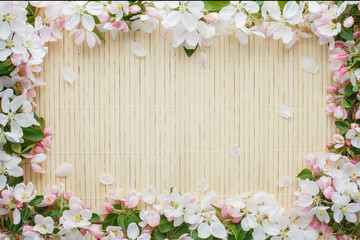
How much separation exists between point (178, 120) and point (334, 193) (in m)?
0.39

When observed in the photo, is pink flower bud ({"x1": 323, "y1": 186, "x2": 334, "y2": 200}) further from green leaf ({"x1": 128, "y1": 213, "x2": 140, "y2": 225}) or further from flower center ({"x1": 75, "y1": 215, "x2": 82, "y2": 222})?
flower center ({"x1": 75, "y1": 215, "x2": 82, "y2": 222})

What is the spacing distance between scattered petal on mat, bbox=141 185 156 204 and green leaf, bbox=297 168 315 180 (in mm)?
345

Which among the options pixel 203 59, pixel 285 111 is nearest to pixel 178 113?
pixel 203 59

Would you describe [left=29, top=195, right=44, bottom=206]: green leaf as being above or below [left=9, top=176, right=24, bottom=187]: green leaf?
below

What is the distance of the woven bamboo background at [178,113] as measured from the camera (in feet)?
2.98

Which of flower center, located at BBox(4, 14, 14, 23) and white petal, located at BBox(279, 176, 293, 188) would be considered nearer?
flower center, located at BBox(4, 14, 14, 23)

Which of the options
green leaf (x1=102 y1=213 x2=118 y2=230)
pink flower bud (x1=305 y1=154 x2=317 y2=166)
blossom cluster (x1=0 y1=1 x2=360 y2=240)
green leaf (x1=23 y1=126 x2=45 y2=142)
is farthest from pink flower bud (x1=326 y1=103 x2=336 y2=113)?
green leaf (x1=23 y1=126 x2=45 y2=142)

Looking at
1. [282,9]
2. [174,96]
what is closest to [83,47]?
[174,96]

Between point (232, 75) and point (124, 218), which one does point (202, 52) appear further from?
Result: point (124, 218)

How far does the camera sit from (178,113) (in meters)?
0.91

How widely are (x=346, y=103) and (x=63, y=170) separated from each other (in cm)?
68

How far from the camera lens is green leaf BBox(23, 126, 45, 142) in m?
0.87

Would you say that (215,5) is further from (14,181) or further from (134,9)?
(14,181)

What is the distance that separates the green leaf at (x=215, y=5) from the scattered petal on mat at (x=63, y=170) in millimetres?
488
